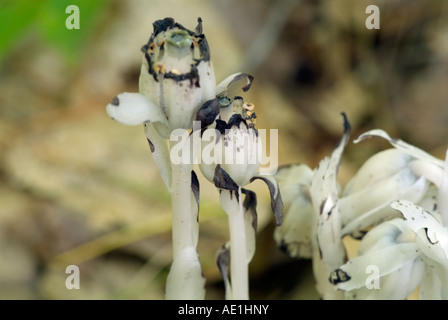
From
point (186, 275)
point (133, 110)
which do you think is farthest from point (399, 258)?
point (133, 110)

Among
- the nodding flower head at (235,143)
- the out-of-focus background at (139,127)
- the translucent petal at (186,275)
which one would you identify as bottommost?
the translucent petal at (186,275)

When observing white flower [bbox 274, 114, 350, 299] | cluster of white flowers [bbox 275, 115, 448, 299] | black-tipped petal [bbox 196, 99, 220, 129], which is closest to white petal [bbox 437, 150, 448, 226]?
cluster of white flowers [bbox 275, 115, 448, 299]

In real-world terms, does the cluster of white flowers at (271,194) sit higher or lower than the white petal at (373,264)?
higher

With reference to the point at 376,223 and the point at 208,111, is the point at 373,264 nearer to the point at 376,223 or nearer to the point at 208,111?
the point at 376,223

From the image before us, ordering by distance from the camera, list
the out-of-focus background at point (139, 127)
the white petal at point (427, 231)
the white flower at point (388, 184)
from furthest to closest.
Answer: the out-of-focus background at point (139, 127) < the white flower at point (388, 184) < the white petal at point (427, 231)

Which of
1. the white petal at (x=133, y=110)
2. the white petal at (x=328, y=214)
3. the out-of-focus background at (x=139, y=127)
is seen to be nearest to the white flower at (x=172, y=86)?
the white petal at (x=133, y=110)

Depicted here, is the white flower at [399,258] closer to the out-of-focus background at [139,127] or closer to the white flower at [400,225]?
the white flower at [400,225]

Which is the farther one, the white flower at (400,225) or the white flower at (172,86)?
the white flower at (400,225)
